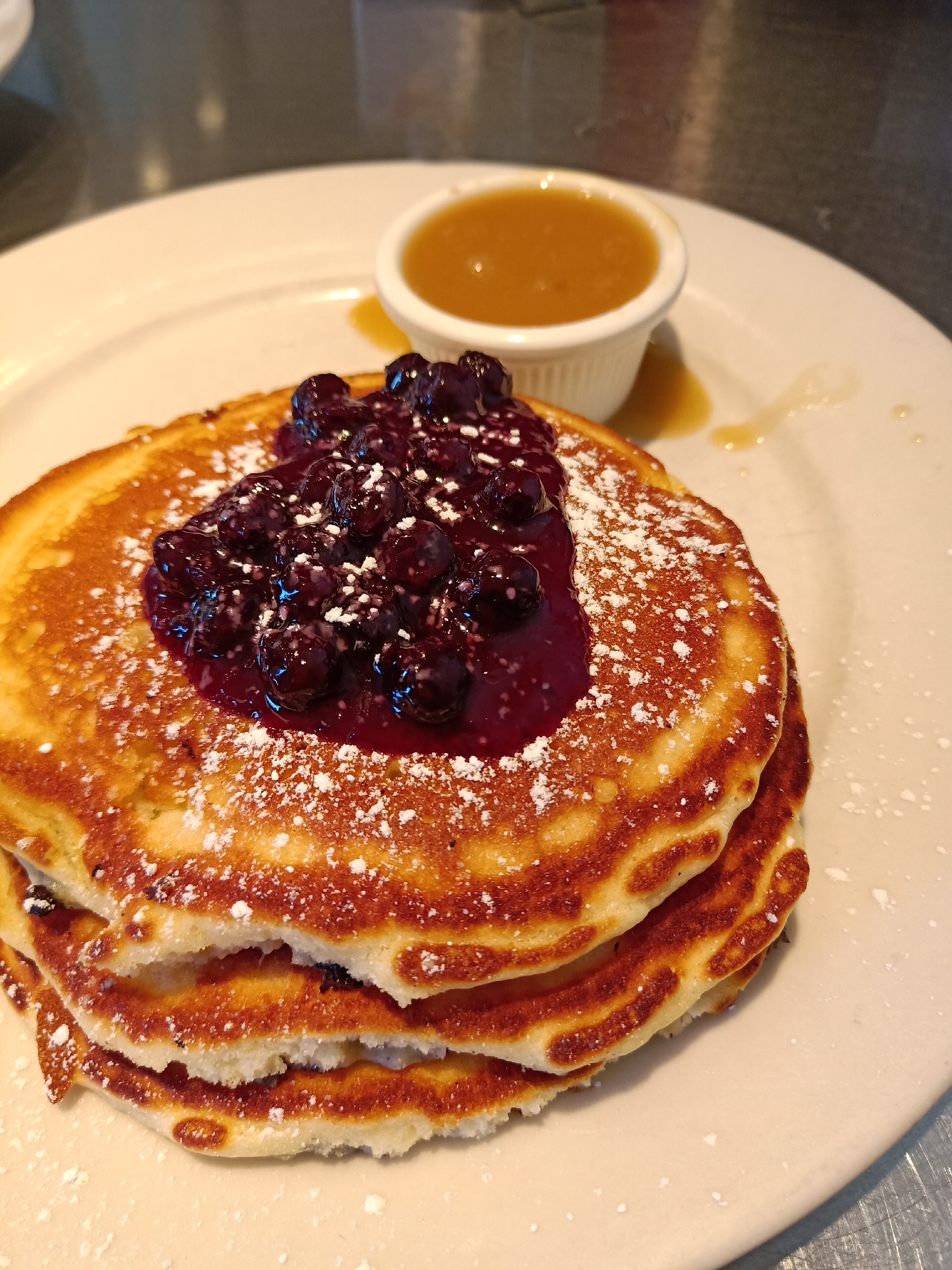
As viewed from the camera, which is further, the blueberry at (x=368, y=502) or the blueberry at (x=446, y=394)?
the blueberry at (x=446, y=394)

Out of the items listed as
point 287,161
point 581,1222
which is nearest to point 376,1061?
point 581,1222

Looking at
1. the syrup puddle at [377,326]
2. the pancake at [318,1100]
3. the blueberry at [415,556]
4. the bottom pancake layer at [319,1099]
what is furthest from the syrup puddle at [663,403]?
the pancake at [318,1100]

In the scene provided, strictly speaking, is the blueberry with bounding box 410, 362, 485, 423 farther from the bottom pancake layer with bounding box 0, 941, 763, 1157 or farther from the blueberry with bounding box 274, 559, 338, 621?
the bottom pancake layer with bounding box 0, 941, 763, 1157

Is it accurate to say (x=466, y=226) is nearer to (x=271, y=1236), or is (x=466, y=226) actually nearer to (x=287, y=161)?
(x=287, y=161)

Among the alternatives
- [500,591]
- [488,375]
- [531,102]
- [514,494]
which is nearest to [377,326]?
[488,375]

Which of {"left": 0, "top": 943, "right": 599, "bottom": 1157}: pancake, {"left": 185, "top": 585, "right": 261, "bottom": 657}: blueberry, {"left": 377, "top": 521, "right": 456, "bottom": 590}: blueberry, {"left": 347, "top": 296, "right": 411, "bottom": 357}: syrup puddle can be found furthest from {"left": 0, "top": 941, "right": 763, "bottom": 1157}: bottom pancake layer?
{"left": 347, "top": 296, "right": 411, "bottom": 357}: syrup puddle

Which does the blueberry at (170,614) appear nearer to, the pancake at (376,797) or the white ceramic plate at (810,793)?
the pancake at (376,797)
